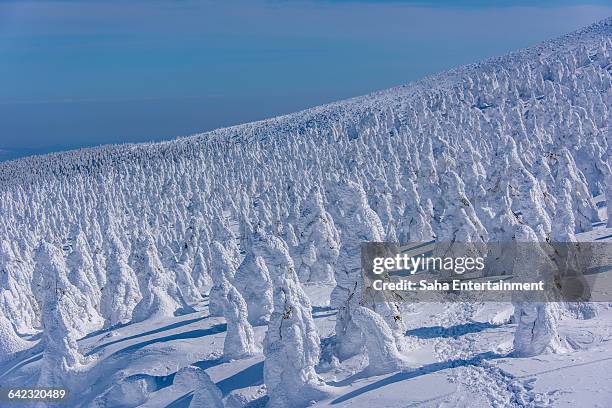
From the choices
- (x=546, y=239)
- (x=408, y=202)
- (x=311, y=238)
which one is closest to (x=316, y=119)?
(x=408, y=202)

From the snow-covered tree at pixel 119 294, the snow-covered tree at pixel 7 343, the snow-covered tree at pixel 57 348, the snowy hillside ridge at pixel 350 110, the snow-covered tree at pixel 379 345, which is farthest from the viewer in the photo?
the snowy hillside ridge at pixel 350 110

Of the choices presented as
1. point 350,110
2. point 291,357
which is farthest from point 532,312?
point 350,110

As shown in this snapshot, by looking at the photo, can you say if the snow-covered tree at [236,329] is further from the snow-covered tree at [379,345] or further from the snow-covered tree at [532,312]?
the snow-covered tree at [532,312]

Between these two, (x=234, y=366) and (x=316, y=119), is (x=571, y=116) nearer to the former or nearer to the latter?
(x=234, y=366)

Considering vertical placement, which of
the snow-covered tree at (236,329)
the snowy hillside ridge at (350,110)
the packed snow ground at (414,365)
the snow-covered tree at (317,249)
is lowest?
the packed snow ground at (414,365)

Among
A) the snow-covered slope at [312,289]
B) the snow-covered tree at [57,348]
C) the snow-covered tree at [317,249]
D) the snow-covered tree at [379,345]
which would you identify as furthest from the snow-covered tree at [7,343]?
the snow-covered tree at [379,345]
